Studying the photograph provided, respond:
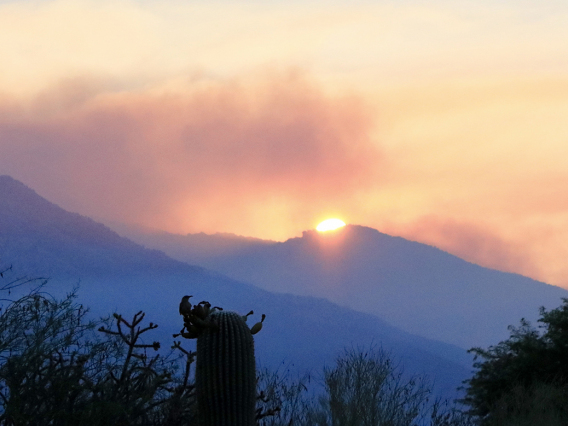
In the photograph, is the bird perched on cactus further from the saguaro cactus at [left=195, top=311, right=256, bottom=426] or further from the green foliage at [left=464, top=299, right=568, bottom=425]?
the green foliage at [left=464, top=299, right=568, bottom=425]

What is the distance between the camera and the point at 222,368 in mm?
5898

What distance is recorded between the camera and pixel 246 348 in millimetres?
6023

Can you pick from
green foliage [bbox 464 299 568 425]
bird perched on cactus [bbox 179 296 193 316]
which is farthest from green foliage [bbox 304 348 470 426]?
green foliage [bbox 464 299 568 425]

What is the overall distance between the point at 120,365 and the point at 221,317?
1047mm

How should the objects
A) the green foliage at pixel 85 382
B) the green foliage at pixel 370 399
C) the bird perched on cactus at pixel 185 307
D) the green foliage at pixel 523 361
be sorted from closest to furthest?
the green foliage at pixel 85 382 < the bird perched on cactus at pixel 185 307 < the green foliage at pixel 370 399 < the green foliage at pixel 523 361

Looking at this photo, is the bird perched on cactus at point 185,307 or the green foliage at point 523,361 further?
the green foliage at point 523,361

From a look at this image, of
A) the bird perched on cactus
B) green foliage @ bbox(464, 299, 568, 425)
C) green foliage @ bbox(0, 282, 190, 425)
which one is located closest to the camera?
green foliage @ bbox(0, 282, 190, 425)

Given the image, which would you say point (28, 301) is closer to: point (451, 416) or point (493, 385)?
point (451, 416)

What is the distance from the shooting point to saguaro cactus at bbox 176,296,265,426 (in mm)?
5887

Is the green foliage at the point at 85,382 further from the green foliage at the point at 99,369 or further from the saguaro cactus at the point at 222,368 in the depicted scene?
the saguaro cactus at the point at 222,368

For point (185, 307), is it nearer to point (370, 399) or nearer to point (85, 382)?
point (85, 382)

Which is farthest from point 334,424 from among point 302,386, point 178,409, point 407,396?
point 178,409

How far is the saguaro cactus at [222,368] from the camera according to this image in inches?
232

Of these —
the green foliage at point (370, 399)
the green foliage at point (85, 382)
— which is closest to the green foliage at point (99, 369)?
the green foliage at point (85, 382)
